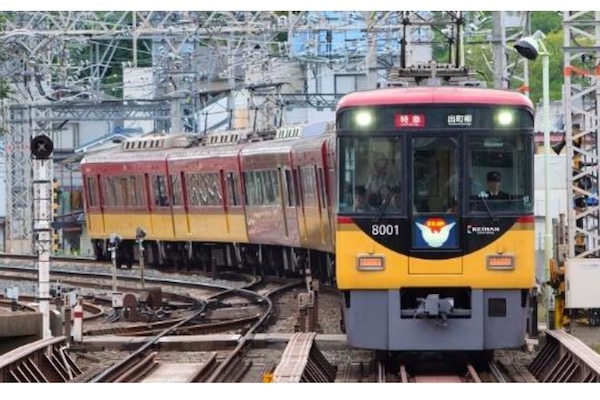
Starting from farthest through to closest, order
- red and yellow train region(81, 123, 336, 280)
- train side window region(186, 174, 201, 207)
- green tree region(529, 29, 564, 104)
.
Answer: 1. green tree region(529, 29, 564, 104)
2. train side window region(186, 174, 201, 207)
3. red and yellow train region(81, 123, 336, 280)

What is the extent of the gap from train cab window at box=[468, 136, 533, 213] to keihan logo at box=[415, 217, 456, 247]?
0.86 ft

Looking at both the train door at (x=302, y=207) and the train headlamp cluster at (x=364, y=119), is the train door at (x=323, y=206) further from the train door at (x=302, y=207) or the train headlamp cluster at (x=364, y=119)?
the train headlamp cluster at (x=364, y=119)

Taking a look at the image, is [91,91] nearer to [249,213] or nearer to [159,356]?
[249,213]

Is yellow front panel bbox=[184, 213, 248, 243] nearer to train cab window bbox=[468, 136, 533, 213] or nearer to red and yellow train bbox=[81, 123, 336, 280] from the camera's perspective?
red and yellow train bbox=[81, 123, 336, 280]

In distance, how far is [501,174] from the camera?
14570 millimetres

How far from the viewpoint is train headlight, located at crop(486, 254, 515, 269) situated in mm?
14469

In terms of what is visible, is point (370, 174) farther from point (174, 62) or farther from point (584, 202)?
point (174, 62)

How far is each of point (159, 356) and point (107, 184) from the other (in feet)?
56.6

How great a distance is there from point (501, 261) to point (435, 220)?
0.61 m

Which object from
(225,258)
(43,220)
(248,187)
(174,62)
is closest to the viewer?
(43,220)

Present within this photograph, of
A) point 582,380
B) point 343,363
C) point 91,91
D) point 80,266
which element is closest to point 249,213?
point 80,266

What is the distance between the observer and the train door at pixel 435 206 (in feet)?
47.4

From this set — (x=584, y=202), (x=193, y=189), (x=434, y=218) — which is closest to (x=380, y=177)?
(x=434, y=218)

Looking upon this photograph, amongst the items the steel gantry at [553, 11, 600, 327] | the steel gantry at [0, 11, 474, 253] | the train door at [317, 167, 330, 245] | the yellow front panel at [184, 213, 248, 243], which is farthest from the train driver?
the steel gantry at [0, 11, 474, 253]
